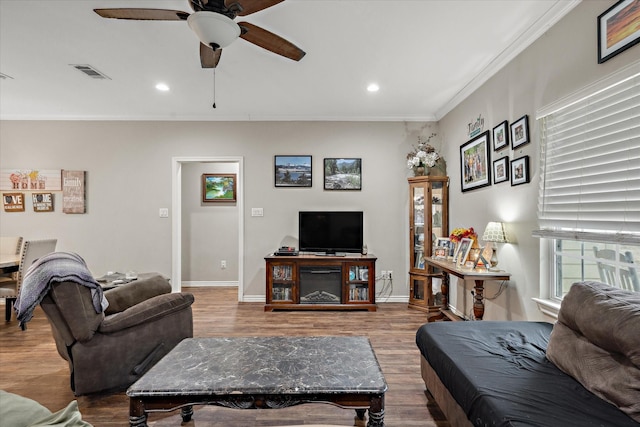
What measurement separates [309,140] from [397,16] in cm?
249

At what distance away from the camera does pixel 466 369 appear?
1573mm

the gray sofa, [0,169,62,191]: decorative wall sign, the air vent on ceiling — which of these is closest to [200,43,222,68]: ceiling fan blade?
the air vent on ceiling

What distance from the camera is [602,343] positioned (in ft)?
4.67

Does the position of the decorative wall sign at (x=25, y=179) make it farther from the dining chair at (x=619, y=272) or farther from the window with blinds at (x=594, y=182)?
the dining chair at (x=619, y=272)

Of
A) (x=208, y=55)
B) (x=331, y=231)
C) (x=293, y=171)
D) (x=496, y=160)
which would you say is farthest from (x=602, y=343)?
(x=293, y=171)

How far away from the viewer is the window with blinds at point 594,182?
1779 millimetres

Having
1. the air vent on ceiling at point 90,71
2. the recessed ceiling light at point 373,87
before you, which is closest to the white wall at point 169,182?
the recessed ceiling light at point 373,87

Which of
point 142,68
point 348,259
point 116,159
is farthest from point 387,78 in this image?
point 116,159

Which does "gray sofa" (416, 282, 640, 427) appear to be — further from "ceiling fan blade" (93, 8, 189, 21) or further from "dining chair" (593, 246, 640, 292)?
"ceiling fan blade" (93, 8, 189, 21)

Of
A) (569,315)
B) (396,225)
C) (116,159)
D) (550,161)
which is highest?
(116,159)

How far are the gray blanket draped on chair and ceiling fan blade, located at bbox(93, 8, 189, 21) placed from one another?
59.7 inches

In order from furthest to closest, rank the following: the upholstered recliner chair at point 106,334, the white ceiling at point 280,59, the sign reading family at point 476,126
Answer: the sign reading family at point 476,126, the white ceiling at point 280,59, the upholstered recliner chair at point 106,334

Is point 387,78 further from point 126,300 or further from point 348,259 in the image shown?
point 126,300

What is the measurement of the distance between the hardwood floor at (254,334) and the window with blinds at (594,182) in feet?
4.42
